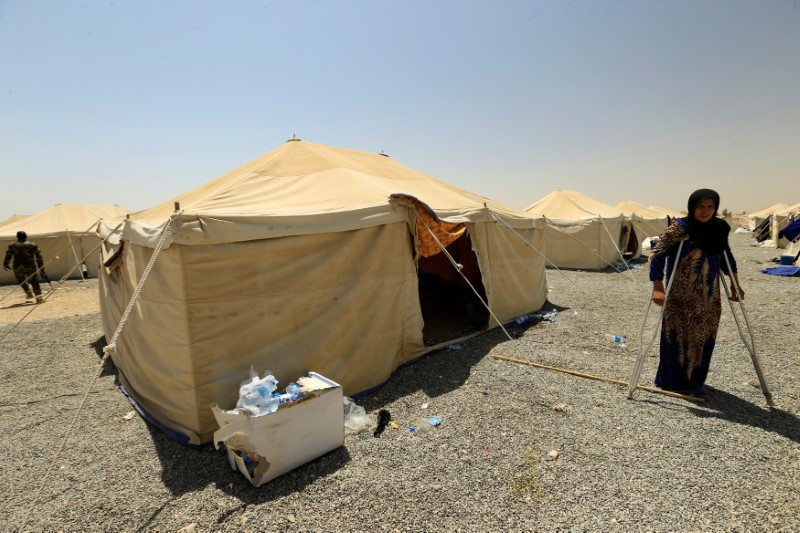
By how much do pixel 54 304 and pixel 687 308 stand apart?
13235 millimetres

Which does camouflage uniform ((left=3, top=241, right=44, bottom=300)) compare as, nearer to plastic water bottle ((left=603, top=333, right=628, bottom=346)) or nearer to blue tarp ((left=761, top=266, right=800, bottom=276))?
plastic water bottle ((left=603, top=333, right=628, bottom=346))

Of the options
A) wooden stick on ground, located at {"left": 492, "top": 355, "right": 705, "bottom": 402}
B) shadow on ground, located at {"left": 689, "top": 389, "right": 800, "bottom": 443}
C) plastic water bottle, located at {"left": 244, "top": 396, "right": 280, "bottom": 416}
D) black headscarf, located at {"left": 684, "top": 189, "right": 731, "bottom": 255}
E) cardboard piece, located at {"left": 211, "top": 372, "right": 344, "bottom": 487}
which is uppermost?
black headscarf, located at {"left": 684, "top": 189, "right": 731, "bottom": 255}

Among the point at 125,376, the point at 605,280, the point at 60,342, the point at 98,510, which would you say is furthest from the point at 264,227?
the point at 605,280

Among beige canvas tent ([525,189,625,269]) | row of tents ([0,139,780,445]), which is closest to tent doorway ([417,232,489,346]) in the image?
row of tents ([0,139,780,445])

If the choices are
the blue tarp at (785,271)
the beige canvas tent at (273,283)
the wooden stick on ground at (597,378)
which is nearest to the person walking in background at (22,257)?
the beige canvas tent at (273,283)

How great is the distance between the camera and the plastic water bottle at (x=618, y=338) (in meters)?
5.86

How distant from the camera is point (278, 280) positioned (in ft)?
12.5

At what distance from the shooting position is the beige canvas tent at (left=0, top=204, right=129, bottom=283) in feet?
44.3

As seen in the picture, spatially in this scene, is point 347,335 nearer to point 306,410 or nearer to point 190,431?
point 306,410

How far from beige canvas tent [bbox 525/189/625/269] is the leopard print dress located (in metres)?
9.43

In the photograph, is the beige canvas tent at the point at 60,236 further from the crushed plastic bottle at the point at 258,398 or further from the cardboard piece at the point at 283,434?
the cardboard piece at the point at 283,434

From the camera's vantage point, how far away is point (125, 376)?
478 centimetres

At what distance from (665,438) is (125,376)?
5.78 m

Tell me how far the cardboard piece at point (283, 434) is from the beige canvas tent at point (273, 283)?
631mm
